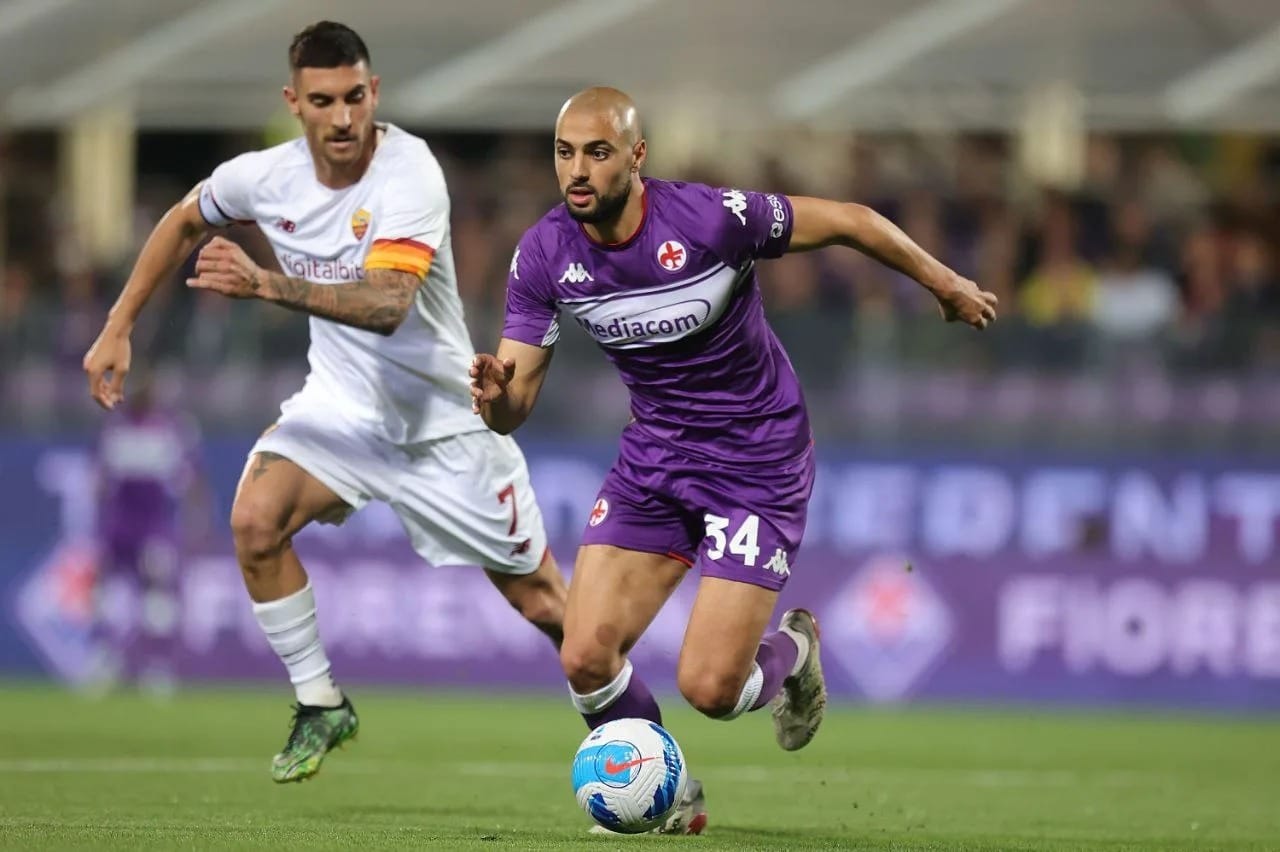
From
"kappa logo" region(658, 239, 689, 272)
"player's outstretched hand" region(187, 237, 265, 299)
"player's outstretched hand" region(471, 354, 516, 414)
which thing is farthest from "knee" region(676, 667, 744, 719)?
"player's outstretched hand" region(187, 237, 265, 299)

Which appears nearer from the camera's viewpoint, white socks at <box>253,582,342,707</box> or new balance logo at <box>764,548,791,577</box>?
new balance logo at <box>764,548,791,577</box>

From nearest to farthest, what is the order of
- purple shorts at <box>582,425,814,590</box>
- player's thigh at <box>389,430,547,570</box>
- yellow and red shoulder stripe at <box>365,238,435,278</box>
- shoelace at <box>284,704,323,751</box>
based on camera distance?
purple shorts at <box>582,425,814,590</box>, yellow and red shoulder stripe at <box>365,238,435,278</box>, shoelace at <box>284,704,323,751</box>, player's thigh at <box>389,430,547,570</box>

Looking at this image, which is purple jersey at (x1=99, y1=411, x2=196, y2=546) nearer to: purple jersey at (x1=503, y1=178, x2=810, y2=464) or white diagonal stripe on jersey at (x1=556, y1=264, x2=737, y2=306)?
purple jersey at (x1=503, y1=178, x2=810, y2=464)

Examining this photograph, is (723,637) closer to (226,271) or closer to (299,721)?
(299,721)

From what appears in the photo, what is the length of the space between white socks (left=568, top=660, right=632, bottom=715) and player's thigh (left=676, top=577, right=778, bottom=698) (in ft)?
0.80

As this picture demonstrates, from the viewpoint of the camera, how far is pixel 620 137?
7508mm

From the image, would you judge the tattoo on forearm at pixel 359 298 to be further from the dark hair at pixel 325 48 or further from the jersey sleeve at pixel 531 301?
the dark hair at pixel 325 48

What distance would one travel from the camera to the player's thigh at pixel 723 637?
26.1ft

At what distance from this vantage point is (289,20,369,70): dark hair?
8.28 metres

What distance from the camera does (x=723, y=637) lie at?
7.98 m

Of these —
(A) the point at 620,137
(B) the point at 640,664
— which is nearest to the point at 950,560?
(B) the point at 640,664

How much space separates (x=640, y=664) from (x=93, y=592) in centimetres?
432

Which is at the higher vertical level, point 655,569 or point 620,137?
point 620,137

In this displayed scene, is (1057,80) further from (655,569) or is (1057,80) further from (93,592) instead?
(655,569)
